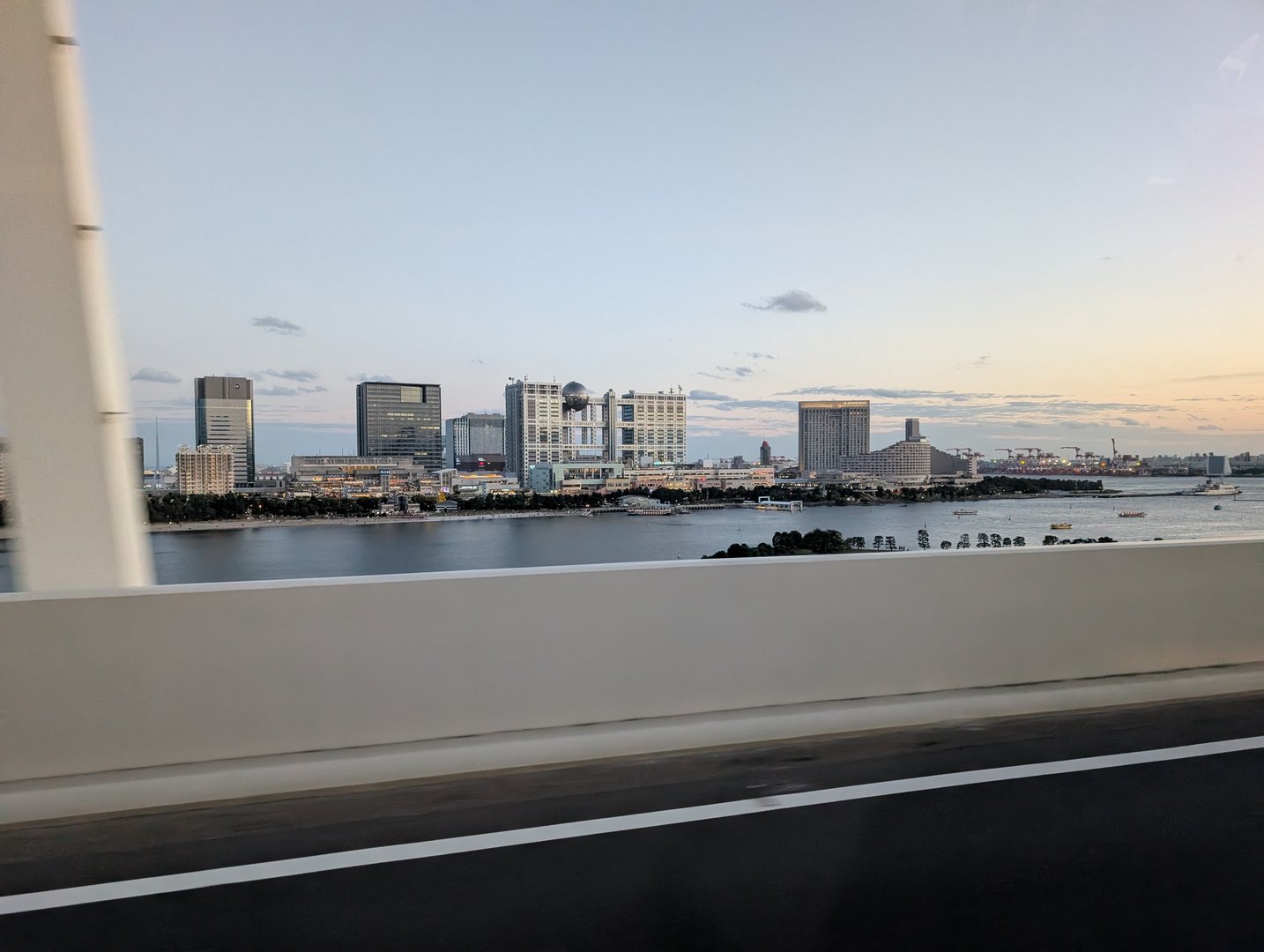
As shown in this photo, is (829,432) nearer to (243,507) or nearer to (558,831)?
(243,507)

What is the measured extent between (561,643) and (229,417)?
4779mm

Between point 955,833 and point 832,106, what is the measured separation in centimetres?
1034

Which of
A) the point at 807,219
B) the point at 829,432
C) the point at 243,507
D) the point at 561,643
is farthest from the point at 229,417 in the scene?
the point at 807,219

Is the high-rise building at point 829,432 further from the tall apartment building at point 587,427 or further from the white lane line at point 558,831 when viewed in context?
the white lane line at point 558,831

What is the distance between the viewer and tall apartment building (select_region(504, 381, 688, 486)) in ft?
29.0

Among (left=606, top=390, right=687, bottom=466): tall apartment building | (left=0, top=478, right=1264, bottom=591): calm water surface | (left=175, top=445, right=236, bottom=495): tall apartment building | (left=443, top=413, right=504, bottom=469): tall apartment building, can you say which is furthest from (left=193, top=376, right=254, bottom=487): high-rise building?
(left=606, top=390, right=687, bottom=466): tall apartment building

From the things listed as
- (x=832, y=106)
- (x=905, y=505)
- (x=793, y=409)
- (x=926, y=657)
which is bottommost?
(x=926, y=657)

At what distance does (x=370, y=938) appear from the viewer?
3320 millimetres

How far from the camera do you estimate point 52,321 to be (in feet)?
18.4

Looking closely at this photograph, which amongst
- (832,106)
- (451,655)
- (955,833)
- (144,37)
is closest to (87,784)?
(451,655)

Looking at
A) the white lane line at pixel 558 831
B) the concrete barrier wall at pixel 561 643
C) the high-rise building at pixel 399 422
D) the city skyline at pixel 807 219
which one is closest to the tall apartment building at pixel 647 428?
the city skyline at pixel 807 219

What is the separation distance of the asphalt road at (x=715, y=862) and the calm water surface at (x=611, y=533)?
138cm

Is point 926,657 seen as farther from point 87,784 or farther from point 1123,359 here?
point 1123,359

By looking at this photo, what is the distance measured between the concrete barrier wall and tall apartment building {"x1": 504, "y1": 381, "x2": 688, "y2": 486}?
3506 millimetres
